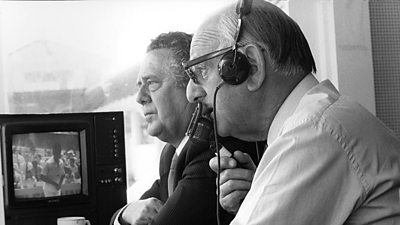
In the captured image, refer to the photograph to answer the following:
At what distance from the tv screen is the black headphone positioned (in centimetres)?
97

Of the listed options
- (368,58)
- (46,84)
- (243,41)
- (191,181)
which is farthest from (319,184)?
(46,84)

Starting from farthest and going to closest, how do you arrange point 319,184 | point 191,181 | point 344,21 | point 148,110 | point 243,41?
point 344,21, point 148,110, point 191,181, point 243,41, point 319,184

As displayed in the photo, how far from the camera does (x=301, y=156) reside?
0.96 meters

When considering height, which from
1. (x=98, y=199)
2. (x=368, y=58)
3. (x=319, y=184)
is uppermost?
(x=368, y=58)

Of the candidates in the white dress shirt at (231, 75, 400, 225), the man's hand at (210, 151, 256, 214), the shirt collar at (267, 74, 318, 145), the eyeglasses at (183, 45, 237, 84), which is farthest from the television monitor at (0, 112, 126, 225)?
the white dress shirt at (231, 75, 400, 225)

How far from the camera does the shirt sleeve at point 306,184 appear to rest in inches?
37.2

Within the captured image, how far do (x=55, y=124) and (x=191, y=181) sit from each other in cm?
58

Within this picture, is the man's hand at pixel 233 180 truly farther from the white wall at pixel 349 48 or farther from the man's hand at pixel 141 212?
the white wall at pixel 349 48

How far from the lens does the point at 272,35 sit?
1.14 m

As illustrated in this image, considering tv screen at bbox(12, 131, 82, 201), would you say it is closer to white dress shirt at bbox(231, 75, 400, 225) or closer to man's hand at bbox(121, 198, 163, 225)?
man's hand at bbox(121, 198, 163, 225)

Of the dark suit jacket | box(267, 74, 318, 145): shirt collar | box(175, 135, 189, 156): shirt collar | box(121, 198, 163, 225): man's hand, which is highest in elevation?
box(267, 74, 318, 145): shirt collar

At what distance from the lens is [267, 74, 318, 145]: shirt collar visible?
1.15 metres

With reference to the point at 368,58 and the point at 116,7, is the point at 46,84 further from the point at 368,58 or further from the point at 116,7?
the point at 368,58

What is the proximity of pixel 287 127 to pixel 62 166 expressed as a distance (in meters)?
1.13
